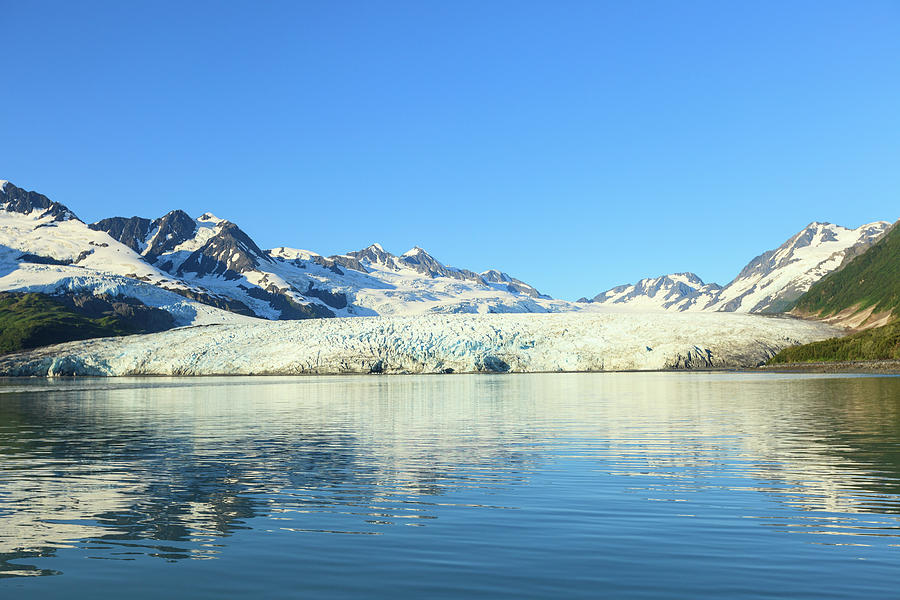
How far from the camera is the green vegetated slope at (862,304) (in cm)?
9858

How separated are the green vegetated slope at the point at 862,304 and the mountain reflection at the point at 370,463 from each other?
62.7 metres

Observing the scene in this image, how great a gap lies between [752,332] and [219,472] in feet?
333

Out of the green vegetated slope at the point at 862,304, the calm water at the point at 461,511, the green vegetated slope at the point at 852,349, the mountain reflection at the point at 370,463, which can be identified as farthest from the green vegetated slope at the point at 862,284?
the calm water at the point at 461,511

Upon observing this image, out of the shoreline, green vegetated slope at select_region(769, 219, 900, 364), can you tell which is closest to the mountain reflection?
the shoreline

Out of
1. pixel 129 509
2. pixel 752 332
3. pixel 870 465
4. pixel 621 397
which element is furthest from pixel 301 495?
pixel 752 332

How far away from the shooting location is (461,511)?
14.5m

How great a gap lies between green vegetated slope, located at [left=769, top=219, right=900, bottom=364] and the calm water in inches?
2954

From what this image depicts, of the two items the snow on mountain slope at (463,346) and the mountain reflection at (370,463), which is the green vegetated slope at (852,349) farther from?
the mountain reflection at (370,463)

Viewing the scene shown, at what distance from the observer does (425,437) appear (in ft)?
92.2

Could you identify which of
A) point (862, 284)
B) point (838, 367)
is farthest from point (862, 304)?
point (838, 367)

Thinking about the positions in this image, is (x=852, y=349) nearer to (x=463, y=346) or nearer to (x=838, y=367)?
(x=838, y=367)

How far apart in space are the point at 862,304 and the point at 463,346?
279 ft

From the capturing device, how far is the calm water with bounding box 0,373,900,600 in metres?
10.1

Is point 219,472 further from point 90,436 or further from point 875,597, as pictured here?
point 875,597
